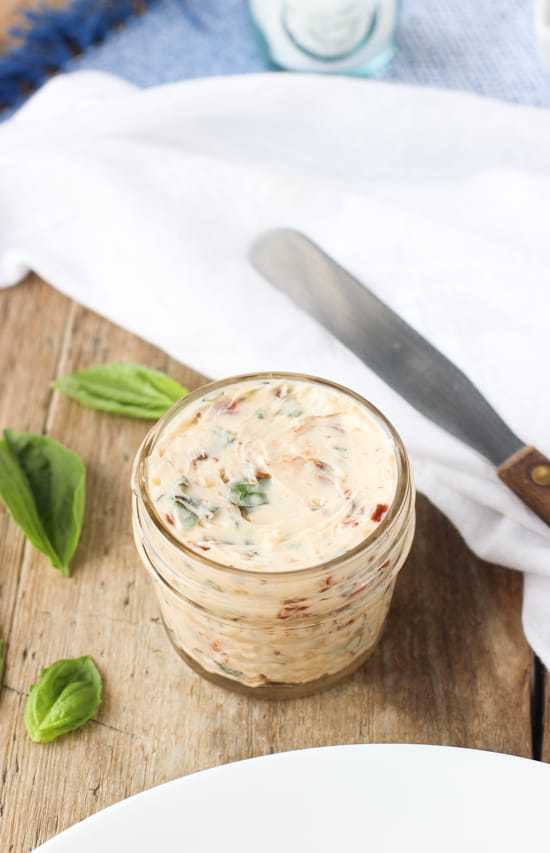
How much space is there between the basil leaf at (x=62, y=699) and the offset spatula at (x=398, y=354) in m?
0.67

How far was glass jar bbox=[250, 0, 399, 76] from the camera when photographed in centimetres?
222

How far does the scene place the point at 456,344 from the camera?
177 centimetres

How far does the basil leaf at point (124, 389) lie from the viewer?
69.4 inches

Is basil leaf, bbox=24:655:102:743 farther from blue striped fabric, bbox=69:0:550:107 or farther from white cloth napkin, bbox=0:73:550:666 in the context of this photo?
blue striped fabric, bbox=69:0:550:107

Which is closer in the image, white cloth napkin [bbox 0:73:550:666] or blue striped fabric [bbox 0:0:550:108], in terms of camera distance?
white cloth napkin [bbox 0:73:550:666]

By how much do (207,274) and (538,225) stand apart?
24.4 inches

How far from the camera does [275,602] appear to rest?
1232mm

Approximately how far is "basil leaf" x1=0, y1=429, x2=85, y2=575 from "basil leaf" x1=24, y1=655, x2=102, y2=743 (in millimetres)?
174

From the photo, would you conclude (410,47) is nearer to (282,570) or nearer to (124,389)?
(124,389)

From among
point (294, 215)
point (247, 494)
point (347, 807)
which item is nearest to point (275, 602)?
point (247, 494)

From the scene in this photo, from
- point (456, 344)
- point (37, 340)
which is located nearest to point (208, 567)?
point (456, 344)

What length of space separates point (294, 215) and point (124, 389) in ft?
1.61

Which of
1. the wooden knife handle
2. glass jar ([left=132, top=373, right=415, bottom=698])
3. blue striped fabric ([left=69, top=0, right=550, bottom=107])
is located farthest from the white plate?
blue striped fabric ([left=69, top=0, right=550, bottom=107])

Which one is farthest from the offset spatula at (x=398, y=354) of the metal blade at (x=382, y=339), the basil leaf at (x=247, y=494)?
the basil leaf at (x=247, y=494)
